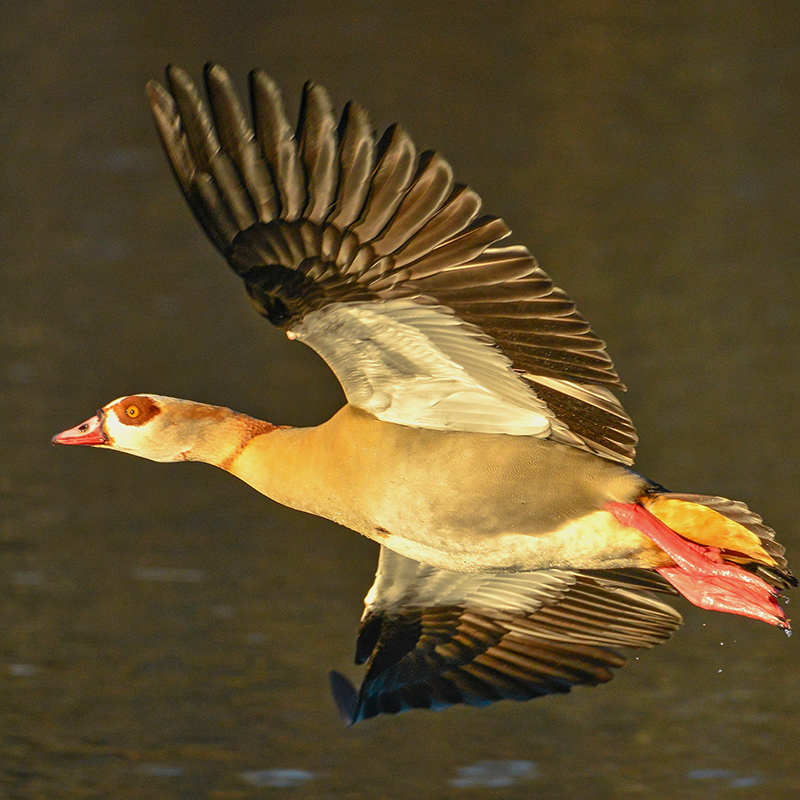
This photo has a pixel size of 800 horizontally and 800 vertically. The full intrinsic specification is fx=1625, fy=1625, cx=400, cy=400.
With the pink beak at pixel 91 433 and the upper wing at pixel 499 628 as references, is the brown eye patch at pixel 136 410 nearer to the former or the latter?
the pink beak at pixel 91 433

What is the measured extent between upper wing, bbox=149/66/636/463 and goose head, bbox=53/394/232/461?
0.87 m

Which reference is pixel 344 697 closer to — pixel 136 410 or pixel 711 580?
pixel 136 410

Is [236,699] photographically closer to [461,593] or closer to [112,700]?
[112,700]

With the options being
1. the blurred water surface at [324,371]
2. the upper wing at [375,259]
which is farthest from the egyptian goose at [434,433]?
the blurred water surface at [324,371]

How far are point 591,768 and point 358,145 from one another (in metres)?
3.99

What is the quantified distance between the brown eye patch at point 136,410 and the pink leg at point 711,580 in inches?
72.4

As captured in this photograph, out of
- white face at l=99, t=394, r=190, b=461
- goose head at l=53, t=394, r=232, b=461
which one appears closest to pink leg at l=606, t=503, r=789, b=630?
goose head at l=53, t=394, r=232, b=461

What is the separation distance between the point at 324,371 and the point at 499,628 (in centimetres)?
622

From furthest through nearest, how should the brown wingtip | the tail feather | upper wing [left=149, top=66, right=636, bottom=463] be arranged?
the brown wingtip
the tail feather
upper wing [left=149, top=66, right=636, bottom=463]

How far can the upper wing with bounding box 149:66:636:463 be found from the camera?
469 centimetres

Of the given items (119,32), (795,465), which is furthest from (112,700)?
(119,32)

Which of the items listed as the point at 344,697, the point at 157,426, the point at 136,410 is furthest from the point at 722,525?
the point at 136,410

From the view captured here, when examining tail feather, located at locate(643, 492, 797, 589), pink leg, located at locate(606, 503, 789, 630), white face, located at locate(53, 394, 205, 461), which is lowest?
pink leg, located at locate(606, 503, 789, 630)

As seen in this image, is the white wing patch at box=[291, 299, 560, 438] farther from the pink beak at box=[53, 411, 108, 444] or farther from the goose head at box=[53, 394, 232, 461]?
the pink beak at box=[53, 411, 108, 444]
